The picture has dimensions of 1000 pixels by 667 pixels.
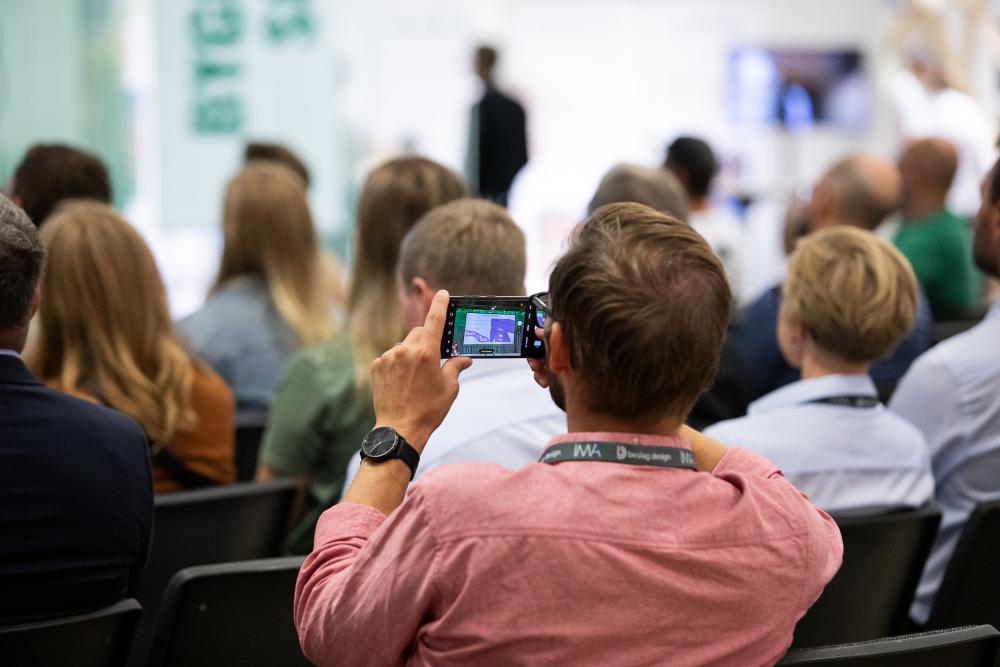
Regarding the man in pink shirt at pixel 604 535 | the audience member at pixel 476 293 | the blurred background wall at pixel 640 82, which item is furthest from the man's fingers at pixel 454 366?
the blurred background wall at pixel 640 82

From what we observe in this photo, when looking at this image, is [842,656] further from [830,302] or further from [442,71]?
[442,71]

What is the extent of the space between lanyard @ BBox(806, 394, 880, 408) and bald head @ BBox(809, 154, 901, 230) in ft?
5.81

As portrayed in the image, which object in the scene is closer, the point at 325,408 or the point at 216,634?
→ the point at 216,634

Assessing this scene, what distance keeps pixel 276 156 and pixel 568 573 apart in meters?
3.60

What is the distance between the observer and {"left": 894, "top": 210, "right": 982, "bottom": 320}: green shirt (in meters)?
4.30

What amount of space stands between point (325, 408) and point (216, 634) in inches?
37.2

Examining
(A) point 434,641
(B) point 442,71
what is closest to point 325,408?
(A) point 434,641

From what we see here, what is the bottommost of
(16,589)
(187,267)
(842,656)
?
(187,267)

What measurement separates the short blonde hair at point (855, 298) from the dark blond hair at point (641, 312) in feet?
3.34

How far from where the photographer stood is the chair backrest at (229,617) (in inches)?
64.0

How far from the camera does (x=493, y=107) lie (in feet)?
24.6

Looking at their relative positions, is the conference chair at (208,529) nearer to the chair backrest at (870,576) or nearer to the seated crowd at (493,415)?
the seated crowd at (493,415)

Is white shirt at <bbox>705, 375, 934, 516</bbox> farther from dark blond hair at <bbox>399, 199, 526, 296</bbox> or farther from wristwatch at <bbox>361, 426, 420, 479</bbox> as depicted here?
wristwatch at <bbox>361, 426, 420, 479</bbox>

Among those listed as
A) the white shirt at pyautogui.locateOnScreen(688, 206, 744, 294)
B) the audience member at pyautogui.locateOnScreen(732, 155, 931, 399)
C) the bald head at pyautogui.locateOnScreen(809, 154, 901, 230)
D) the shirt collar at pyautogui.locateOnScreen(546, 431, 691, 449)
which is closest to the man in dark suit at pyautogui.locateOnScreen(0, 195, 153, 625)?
the shirt collar at pyautogui.locateOnScreen(546, 431, 691, 449)
